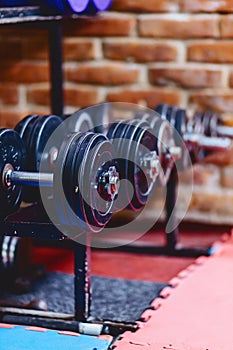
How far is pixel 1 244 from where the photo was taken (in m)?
1.64

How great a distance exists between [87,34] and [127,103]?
0.24 metres

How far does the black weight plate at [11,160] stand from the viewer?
1307 mm

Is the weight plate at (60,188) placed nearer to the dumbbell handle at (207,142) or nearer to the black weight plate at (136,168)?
the black weight plate at (136,168)

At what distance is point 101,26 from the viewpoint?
213 centimetres

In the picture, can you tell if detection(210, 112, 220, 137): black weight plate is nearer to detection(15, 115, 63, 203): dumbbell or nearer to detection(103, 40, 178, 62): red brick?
detection(103, 40, 178, 62): red brick

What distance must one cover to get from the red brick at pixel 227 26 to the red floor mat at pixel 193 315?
700mm

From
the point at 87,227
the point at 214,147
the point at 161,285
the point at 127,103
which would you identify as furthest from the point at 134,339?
the point at 127,103

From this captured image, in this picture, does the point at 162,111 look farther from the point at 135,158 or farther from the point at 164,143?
the point at 135,158

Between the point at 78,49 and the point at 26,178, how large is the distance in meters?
0.94

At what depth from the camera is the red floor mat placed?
1.27 m

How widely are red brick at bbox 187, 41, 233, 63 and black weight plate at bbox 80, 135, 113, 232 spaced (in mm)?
836

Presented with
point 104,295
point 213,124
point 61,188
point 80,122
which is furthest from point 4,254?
point 213,124

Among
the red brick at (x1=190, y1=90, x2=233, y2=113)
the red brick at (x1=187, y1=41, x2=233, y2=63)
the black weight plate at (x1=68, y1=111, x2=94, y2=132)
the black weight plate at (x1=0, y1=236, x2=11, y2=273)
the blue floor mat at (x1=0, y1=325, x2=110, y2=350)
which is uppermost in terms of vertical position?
the red brick at (x1=187, y1=41, x2=233, y2=63)

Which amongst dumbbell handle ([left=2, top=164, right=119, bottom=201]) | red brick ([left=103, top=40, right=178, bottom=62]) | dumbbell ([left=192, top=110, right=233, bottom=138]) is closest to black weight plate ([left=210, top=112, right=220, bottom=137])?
dumbbell ([left=192, top=110, right=233, bottom=138])
